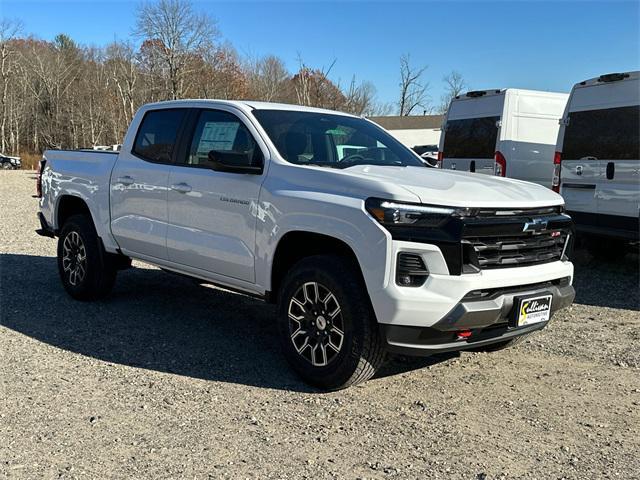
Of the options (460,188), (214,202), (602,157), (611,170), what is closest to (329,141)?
(214,202)

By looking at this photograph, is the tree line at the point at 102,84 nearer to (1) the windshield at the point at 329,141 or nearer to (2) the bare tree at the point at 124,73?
(2) the bare tree at the point at 124,73

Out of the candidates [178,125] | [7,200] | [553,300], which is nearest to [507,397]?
[553,300]

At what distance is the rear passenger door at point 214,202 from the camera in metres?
4.53

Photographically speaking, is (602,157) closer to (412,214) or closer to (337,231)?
(412,214)

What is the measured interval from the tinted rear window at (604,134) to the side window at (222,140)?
487 cm

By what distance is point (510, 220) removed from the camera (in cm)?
387

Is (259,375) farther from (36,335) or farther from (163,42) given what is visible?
(163,42)

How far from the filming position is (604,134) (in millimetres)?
7586

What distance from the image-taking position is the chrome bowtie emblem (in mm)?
3932

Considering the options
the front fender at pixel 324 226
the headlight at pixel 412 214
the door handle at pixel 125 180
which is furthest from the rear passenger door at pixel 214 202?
the headlight at pixel 412 214

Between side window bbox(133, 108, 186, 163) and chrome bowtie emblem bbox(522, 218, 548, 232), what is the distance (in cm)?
304

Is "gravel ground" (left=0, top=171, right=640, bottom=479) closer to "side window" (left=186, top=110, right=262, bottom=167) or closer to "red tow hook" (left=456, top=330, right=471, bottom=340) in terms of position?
"red tow hook" (left=456, top=330, right=471, bottom=340)

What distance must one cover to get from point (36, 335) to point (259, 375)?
218cm

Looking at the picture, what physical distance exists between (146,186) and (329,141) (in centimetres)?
172
